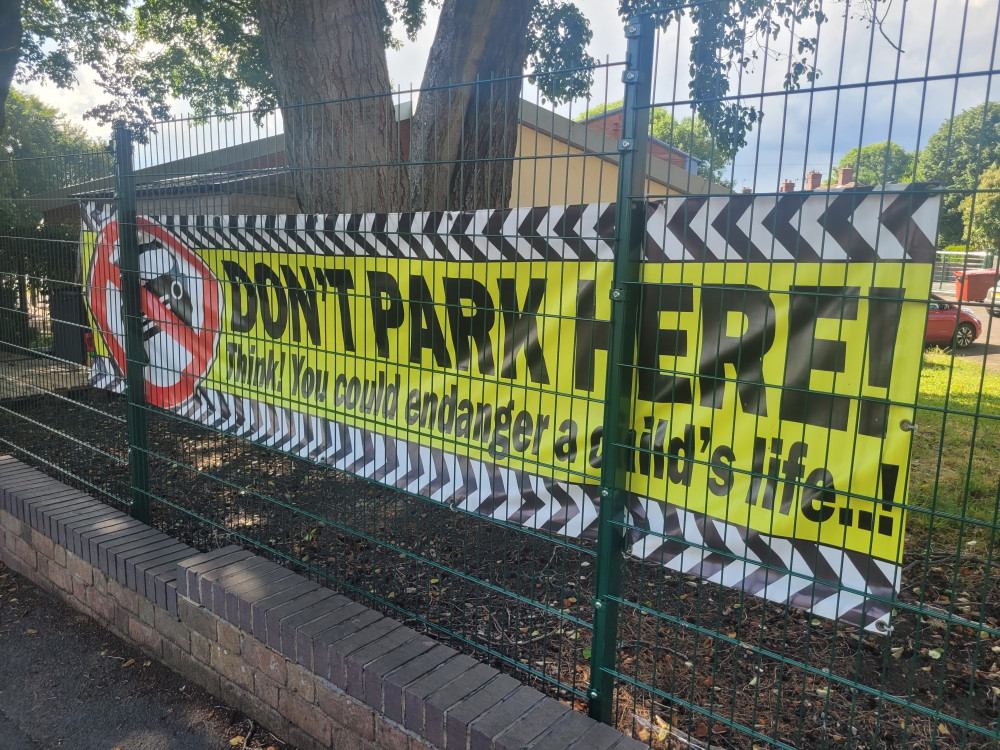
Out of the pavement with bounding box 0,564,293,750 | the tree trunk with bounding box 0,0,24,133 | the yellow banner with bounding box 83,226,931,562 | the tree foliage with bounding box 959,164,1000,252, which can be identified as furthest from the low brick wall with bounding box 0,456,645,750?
the tree trunk with bounding box 0,0,24,133

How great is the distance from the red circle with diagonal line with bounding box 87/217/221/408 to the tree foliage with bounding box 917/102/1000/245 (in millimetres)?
3098

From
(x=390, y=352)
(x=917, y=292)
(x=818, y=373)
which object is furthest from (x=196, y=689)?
(x=917, y=292)

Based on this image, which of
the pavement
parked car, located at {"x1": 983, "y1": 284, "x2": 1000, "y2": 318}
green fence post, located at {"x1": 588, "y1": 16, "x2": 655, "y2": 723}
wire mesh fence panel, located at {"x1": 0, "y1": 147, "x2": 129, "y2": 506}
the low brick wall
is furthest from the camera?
wire mesh fence panel, located at {"x1": 0, "y1": 147, "x2": 129, "y2": 506}

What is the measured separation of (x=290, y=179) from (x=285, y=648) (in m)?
2.26

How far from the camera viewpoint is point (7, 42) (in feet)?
27.8

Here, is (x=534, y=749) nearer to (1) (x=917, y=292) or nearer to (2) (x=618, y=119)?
(1) (x=917, y=292)

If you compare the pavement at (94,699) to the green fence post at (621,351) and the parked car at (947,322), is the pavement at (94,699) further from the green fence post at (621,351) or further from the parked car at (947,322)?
the parked car at (947,322)

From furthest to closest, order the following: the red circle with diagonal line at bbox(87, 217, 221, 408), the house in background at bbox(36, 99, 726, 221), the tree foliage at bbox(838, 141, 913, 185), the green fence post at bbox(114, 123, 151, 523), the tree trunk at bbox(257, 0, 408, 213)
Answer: the tree trunk at bbox(257, 0, 408, 213)
the green fence post at bbox(114, 123, 151, 523)
the red circle with diagonal line at bbox(87, 217, 221, 408)
the house in background at bbox(36, 99, 726, 221)
the tree foliage at bbox(838, 141, 913, 185)

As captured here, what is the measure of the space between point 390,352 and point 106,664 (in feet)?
7.15

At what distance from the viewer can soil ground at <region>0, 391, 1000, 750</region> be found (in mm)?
2609

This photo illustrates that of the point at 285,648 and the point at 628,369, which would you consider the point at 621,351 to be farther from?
the point at 285,648

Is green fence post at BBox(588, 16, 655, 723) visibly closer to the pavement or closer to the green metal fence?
the green metal fence

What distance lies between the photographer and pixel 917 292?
176 centimetres

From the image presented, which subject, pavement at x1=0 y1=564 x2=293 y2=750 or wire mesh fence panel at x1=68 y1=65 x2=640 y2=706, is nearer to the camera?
wire mesh fence panel at x1=68 y1=65 x2=640 y2=706
